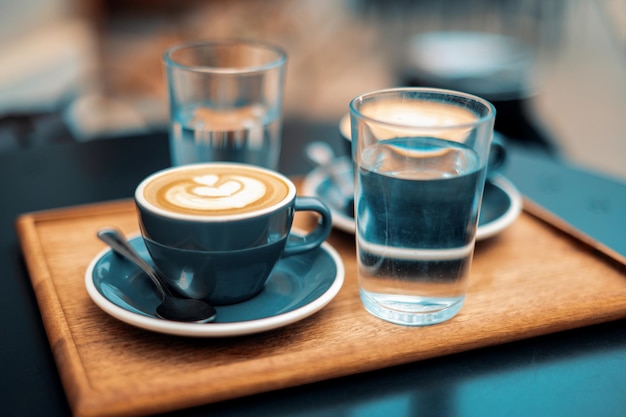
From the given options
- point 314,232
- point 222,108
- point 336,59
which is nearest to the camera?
point 314,232

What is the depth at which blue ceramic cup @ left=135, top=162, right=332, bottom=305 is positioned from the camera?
53 cm

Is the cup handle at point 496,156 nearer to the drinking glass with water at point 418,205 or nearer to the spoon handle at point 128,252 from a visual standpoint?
the drinking glass with water at point 418,205

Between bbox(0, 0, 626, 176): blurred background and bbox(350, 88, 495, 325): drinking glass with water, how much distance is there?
1.86 ft

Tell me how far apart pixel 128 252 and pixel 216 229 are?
11 centimetres

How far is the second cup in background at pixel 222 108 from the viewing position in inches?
29.2

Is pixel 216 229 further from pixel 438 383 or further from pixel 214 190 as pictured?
pixel 438 383

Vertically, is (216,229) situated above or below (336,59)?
above

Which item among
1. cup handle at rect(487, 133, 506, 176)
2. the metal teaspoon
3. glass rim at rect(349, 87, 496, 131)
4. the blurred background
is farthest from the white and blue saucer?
the blurred background

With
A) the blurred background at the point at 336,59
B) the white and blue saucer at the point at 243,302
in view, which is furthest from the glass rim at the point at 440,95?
the blurred background at the point at 336,59

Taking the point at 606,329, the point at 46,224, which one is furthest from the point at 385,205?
the point at 46,224

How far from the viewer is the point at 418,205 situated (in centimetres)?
52

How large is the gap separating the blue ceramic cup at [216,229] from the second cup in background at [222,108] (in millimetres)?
159

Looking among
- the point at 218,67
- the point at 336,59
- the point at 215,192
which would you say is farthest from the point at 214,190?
the point at 336,59

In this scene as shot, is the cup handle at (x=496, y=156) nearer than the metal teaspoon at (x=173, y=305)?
No
